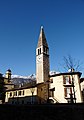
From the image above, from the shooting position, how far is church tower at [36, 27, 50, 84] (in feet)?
189

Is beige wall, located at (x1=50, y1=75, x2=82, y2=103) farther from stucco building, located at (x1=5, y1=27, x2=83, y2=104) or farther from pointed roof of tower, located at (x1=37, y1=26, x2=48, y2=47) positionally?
pointed roof of tower, located at (x1=37, y1=26, x2=48, y2=47)

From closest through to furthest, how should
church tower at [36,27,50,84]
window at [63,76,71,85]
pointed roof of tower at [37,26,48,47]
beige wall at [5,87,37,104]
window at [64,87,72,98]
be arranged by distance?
window at [64,87,72,98] → window at [63,76,71,85] → beige wall at [5,87,37,104] → church tower at [36,27,50,84] → pointed roof of tower at [37,26,48,47]

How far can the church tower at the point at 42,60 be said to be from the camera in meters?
57.7

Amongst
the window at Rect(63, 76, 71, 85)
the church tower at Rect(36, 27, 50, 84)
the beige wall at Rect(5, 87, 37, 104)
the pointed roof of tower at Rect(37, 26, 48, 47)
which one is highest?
the pointed roof of tower at Rect(37, 26, 48, 47)

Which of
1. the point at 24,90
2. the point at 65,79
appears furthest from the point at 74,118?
the point at 24,90

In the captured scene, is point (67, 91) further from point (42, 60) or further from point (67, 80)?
point (42, 60)

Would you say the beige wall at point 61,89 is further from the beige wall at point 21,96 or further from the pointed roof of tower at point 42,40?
the pointed roof of tower at point 42,40

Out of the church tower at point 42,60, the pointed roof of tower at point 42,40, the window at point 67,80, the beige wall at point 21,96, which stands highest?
the pointed roof of tower at point 42,40

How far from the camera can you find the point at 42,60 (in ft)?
200

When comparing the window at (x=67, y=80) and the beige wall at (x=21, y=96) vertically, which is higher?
the window at (x=67, y=80)

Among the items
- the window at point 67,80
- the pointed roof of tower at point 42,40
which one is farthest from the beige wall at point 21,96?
the pointed roof of tower at point 42,40

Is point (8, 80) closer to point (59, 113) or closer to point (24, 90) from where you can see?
point (24, 90)

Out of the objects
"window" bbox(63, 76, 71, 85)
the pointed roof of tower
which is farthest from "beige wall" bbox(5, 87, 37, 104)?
the pointed roof of tower

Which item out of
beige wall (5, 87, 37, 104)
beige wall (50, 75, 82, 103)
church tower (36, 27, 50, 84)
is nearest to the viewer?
beige wall (50, 75, 82, 103)
